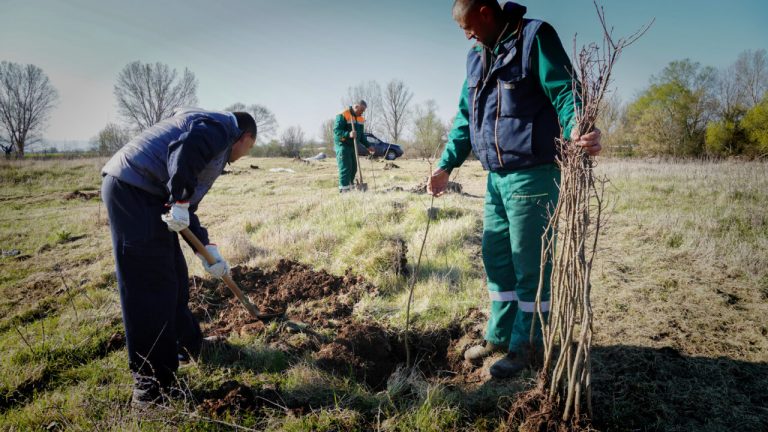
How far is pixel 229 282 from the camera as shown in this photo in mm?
2770

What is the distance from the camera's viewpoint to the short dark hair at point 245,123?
257 cm

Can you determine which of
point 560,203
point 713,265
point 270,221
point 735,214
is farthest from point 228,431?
point 735,214

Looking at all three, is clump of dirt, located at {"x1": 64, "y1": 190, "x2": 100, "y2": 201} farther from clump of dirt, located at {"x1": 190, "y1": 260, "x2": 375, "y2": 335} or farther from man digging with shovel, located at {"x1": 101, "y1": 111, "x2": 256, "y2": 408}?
man digging with shovel, located at {"x1": 101, "y1": 111, "x2": 256, "y2": 408}

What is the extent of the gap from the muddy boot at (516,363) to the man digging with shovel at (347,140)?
609 cm

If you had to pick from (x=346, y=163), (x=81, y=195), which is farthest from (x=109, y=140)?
(x=346, y=163)

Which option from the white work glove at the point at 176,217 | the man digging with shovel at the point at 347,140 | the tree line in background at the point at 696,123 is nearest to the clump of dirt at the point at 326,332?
the white work glove at the point at 176,217

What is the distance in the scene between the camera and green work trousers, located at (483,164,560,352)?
84.5 inches

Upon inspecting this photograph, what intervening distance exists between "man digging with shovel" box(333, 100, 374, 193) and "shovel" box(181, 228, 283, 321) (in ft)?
17.2

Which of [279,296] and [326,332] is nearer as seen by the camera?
[326,332]

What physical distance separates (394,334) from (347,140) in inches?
231

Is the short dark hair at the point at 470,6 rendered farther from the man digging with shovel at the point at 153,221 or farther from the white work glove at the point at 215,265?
the white work glove at the point at 215,265

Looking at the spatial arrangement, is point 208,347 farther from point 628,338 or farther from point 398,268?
point 628,338

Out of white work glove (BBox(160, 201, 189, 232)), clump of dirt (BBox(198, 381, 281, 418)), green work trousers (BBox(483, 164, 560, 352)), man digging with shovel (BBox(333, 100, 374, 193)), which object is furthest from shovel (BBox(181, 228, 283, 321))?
man digging with shovel (BBox(333, 100, 374, 193))

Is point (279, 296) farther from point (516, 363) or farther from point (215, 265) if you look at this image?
point (516, 363)
